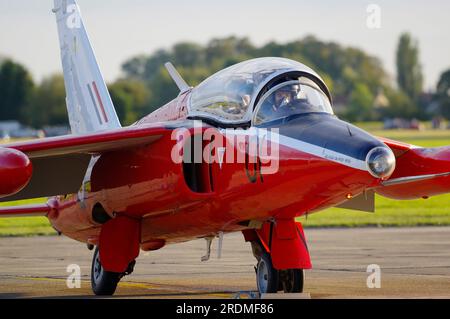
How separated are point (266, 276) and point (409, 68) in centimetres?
10720

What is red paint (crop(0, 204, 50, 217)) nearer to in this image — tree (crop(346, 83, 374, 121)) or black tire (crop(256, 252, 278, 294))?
black tire (crop(256, 252, 278, 294))

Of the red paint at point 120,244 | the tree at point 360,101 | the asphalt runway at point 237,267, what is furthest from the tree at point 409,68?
the red paint at point 120,244

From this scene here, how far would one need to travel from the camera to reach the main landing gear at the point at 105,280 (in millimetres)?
13553

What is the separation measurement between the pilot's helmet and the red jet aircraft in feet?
0.04

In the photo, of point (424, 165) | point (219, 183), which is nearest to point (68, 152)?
point (219, 183)

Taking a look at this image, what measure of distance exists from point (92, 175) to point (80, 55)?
378 centimetres

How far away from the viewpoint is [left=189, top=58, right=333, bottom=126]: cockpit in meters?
11.2

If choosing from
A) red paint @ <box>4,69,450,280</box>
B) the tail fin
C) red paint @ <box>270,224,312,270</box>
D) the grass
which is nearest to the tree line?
the grass

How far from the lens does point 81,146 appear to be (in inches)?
481

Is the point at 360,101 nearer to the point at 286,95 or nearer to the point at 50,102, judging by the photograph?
the point at 50,102

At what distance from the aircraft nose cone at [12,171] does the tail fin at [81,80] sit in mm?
4751
